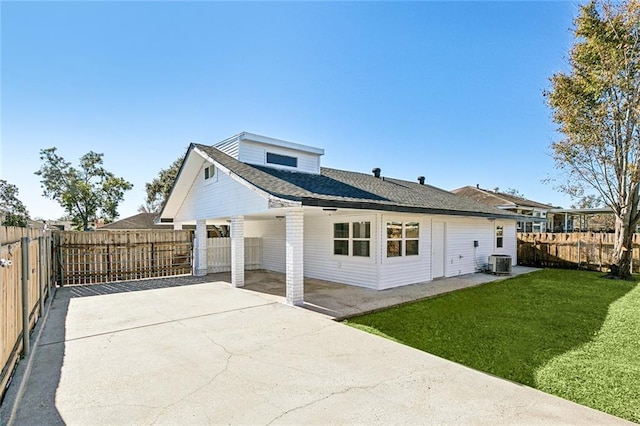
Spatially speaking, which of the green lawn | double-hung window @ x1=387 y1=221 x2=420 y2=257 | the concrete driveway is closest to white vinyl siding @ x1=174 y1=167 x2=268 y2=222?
the concrete driveway

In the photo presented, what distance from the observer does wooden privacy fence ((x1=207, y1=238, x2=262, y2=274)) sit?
527 inches

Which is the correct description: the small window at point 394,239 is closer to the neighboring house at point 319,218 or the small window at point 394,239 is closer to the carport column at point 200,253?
the neighboring house at point 319,218

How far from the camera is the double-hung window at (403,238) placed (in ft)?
31.3

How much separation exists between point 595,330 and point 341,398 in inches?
220

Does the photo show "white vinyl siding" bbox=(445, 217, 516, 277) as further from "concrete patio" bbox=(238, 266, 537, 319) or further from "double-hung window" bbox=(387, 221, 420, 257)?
"double-hung window" bbox=(387, 221, 420, 257)

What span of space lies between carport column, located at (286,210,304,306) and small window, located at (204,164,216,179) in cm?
522

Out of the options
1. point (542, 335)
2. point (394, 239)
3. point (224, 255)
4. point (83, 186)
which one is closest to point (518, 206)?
point (394, 239)

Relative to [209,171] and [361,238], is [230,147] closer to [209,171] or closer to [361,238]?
[209,171]

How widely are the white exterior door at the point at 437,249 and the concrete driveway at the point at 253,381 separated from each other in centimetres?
639

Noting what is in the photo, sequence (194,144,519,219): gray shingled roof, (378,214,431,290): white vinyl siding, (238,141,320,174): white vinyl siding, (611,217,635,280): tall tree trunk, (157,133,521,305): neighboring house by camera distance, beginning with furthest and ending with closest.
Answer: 1. (611,217,635,280): tall tree trunk
2. (238,141,320,174): white vinyl siding
3. (378,214,431,290): white vinyl siding
4. (157,133,521,305): neighboring house
5. (194,144,519,219): gray shingled roof

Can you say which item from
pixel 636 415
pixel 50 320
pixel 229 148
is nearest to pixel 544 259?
pixel 636 415

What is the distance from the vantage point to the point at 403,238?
32.5 feet

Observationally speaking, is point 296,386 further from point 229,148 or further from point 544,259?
point 544,259

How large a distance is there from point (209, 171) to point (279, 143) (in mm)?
2897
